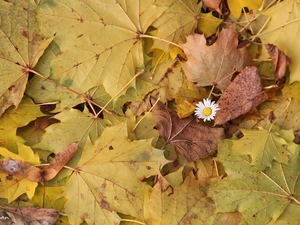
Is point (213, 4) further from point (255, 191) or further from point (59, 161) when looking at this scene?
point (59, 161)

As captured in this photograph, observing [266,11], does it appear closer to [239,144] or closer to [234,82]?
[234,82]

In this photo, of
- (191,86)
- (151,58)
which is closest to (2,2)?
(151,58)

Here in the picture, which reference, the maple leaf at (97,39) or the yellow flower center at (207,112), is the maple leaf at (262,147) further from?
the maple leaf at (97,39)

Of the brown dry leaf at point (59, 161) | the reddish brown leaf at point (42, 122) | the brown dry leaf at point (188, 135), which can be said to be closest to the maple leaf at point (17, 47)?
the reddish brown leaf at point (42, 122)

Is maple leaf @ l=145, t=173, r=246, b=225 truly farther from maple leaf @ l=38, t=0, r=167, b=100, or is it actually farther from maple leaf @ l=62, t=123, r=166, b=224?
maple leaf @ l=38, t=0, r=167, b=100

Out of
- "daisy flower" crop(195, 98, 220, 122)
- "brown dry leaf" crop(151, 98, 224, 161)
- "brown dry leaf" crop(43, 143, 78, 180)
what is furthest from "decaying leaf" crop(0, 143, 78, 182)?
"daisy flower" crop(195, 98, 220, 122)

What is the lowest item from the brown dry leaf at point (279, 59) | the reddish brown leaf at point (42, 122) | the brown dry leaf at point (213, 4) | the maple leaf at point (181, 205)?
the maple leaf at point (181, 205)

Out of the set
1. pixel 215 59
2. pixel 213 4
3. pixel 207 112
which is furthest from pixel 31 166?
pixel 213 4
